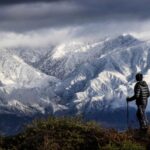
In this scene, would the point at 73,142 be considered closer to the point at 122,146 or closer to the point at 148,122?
the point at 122,146

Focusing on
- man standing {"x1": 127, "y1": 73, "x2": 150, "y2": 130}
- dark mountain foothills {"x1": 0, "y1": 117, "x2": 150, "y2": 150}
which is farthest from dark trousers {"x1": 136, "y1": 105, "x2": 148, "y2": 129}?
dark mountain foothills {"x1": 0, "y1": 117, "x2": 150, "y2": 150}

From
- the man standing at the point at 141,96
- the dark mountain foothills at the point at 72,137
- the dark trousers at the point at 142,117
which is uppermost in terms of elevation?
the man standing at the point at 141,96

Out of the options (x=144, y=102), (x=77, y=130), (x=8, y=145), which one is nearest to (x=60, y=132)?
(x=77, y=130)

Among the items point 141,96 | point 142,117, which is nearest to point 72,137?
point 142,117

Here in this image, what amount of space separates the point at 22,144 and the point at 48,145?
1.78 m

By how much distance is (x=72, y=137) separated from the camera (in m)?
34.3

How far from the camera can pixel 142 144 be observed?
112ft

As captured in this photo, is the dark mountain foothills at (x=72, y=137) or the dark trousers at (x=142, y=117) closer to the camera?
the dark mountain foothills at (x=72, y=137)

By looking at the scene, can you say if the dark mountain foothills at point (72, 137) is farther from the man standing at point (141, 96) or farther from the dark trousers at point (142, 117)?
the man standing at point (141, 96)

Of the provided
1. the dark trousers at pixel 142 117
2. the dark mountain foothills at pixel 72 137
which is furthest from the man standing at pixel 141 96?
the dark mountain foothills at pixel 72 137

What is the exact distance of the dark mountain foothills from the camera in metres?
32.9

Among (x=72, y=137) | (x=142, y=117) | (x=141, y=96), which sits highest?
(x=141, y=96)

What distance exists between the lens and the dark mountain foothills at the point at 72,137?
1296 inches

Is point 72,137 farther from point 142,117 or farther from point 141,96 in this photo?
point 141,96
